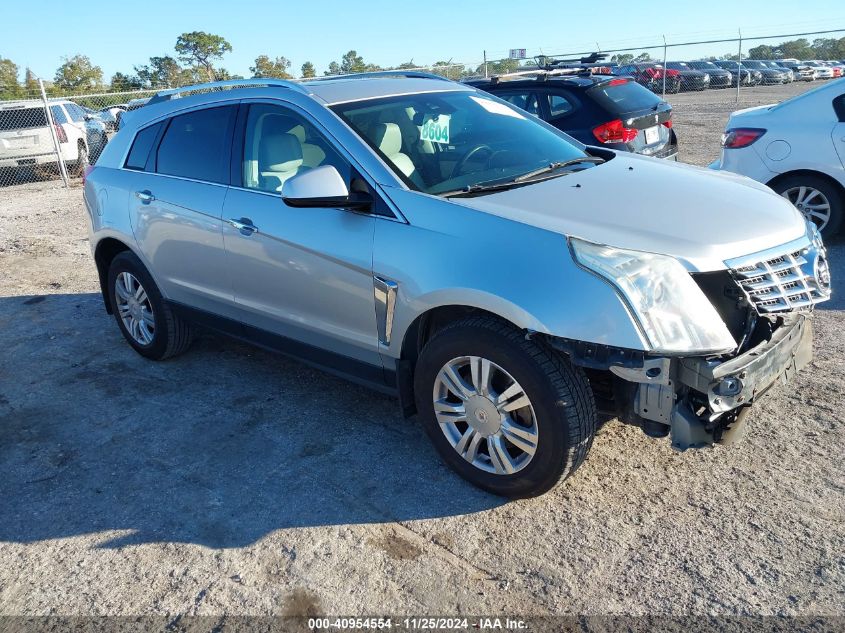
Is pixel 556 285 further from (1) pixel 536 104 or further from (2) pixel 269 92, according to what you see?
(1) pixel 536 104

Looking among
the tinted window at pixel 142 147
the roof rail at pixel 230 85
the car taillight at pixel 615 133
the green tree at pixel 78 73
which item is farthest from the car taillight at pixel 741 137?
the green tree at pixel 78 73

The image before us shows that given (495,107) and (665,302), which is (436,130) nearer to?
(495,107)

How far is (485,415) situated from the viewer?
328cm

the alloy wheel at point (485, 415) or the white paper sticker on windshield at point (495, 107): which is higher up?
the white paper sticker on windshield at point (495, 107)

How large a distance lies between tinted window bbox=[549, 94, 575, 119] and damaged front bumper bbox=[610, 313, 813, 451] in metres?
5.71

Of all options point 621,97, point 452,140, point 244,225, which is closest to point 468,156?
point 452,140

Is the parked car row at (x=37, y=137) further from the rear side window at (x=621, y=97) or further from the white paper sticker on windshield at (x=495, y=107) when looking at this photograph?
the white paper sticker on windshield at (x=495, y=107)

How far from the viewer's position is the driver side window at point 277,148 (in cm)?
391

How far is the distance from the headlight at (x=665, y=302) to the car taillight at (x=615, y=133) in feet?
17.9

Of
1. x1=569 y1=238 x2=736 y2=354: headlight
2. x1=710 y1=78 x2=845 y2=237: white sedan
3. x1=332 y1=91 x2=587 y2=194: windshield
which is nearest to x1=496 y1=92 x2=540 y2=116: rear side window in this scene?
x1=710 y1=78 x2=845 y2=237: white sedan

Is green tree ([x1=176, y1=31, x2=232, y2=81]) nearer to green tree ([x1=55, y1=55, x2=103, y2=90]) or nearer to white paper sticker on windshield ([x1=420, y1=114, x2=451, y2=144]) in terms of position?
green tree ([x1=55, y1=55, x2=103, y2=90])

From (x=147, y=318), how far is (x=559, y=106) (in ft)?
17.3

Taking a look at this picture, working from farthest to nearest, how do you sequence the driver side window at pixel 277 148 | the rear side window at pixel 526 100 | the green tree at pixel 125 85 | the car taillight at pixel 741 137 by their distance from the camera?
1. the green tree at pixel 125 85
2. the rear side window at pixel 526 100
3. the car taillight at pixel 741 137
4. the driver side window at pixel 277 148

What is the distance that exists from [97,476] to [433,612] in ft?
6.70
